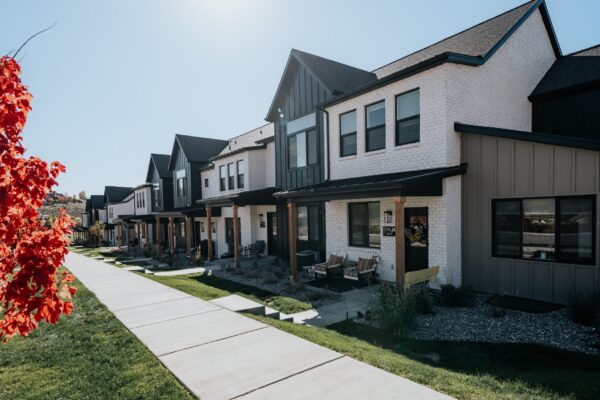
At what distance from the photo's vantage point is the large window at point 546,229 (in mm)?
8227

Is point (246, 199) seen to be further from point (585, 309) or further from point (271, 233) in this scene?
point (585, 309)

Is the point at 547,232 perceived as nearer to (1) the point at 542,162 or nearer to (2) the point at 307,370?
(1) the point at 542,162

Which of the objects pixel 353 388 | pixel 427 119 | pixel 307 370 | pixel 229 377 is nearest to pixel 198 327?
pixel 229 377

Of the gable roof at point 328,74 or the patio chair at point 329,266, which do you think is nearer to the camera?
the patio chair at point 329,266

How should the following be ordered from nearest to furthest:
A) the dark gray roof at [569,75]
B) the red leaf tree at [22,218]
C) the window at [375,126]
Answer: the red leaf tree at [22,218], the dark gray roof at [569,75], the window at [375,126]

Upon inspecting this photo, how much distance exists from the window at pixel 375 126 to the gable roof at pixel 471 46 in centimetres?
69

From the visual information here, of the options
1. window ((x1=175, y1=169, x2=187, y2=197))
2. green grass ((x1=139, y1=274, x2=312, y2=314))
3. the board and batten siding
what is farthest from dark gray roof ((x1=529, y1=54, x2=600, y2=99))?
window ((x1=175, y1=169, x2=187, y2=197))

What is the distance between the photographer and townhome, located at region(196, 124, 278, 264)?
1769cm

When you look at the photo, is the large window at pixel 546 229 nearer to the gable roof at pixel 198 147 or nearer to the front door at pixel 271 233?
the front door at pixel 271 233

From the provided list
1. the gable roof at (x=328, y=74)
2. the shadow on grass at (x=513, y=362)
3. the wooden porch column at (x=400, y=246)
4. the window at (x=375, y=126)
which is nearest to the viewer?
the shadow on grass at (x=513, y=362)

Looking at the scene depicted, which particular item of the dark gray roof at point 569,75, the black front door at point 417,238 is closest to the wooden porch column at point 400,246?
the black front door at point 417,238

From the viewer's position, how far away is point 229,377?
14.6 ft

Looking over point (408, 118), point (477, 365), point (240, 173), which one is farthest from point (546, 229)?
point (240, 173)

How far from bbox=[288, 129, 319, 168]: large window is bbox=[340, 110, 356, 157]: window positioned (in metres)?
1.61
